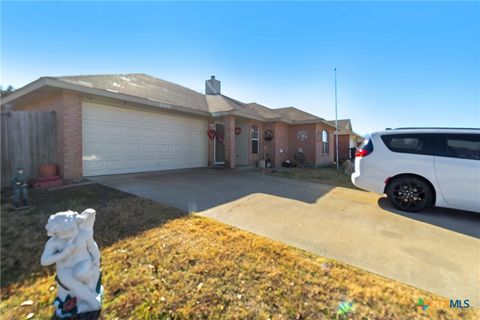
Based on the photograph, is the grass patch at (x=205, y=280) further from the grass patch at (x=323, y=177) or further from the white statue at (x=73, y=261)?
the grass patch at (x=323, y=177)

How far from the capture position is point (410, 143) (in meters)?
4.59

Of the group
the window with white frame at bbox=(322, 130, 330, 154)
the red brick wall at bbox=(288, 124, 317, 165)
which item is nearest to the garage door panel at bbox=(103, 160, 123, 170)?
the red brick wall at bbox=(288, 124, 317, 165)

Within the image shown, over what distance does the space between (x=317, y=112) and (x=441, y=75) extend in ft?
26.4

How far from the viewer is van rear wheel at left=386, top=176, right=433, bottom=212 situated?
437 centimetres

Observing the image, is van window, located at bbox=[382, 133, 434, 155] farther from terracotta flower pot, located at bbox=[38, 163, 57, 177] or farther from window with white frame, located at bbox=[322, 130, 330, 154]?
window with white frame, located at bbox=[322, 130, 330, 154]

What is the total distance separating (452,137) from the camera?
166 inches

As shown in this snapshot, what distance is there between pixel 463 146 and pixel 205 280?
5.40 metres

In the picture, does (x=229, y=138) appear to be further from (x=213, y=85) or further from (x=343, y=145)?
(x=343, y=145)

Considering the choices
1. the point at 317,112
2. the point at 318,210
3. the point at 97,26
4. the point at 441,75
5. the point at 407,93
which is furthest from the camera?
the point at 317,112

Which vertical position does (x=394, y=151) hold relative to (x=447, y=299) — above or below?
above

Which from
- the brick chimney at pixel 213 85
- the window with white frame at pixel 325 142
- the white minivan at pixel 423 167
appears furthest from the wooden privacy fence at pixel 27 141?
the window with white frame at pixel 325 142

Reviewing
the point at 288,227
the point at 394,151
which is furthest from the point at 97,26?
the point at 394,151

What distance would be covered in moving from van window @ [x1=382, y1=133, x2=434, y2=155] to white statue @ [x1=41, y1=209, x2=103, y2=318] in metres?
5.60

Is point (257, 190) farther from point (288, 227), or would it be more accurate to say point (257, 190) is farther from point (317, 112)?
point (317, 112)
